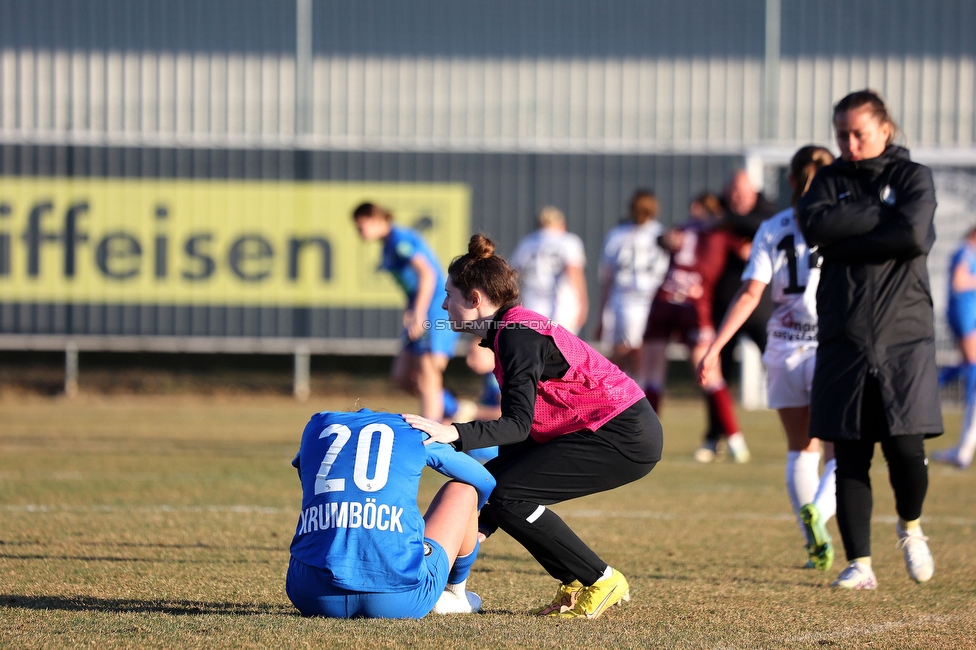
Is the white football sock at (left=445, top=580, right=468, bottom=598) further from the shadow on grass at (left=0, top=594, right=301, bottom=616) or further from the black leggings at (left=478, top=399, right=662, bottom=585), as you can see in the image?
the shadow on grass at (left=0, top=594, right=301, bottom=616)

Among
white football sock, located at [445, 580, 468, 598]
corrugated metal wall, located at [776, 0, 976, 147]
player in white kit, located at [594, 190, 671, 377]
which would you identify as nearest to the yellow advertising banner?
player in white kit, located at [594, 190, 671, 377]

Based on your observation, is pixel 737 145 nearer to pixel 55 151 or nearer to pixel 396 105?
pixel 396 105

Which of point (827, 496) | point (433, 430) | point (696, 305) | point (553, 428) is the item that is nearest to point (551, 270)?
point (696, 305)

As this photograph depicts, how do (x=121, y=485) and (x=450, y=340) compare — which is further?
(x=450, y=340)

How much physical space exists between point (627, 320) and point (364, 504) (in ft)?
26.9

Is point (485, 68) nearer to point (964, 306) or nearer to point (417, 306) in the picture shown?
point (964, 306)

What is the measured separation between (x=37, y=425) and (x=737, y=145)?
903cm

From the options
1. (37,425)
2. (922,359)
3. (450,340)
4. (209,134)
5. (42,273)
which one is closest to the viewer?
(922,359)

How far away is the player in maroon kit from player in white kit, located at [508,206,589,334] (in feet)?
4.53

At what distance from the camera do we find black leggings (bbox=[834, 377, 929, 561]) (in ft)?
15.1

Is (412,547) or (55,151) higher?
(55,151)

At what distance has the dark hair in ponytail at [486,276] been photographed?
12.6 feet

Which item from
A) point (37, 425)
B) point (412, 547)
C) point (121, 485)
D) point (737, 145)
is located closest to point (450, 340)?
point (121, 485)

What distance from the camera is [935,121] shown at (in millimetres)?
16391
